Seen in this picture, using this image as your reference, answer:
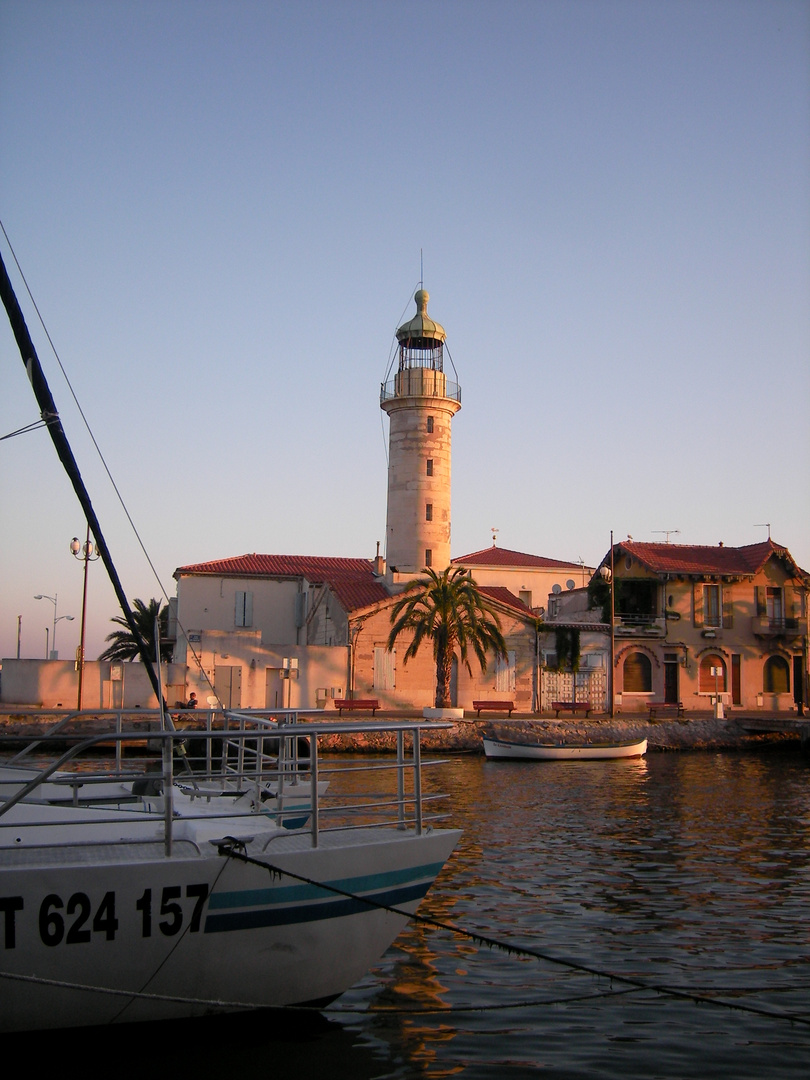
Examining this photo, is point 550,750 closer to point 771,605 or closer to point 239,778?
point 771,605

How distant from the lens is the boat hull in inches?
273

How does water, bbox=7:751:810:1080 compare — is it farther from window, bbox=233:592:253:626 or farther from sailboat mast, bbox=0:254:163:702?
window, bbox=233:592:253:626

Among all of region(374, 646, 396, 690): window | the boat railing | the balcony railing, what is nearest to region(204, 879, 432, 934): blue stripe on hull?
the boat railing

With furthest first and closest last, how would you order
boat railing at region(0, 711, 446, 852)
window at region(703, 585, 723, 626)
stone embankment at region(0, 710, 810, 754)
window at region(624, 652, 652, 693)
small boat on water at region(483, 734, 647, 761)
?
window at region(703, 585, 723, 626)
window at region(624, 652, 652, 693)
stone embankment at region(0, 710, 810, 754)
small boat on water at region(483, 734, 647, 761)
boat railing at region(0, 711, 446, 852)

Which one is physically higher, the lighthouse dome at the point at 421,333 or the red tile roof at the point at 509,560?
the lighthouse dome at the point at 421,333

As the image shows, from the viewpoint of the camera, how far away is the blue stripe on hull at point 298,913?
7461mm

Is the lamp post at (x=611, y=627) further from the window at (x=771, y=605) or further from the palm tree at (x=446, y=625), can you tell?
the window at (x=771, y=605)

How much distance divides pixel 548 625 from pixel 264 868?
41.8 meters

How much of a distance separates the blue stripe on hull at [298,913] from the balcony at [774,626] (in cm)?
4812

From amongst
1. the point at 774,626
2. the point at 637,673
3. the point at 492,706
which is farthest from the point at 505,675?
the point at 774,626

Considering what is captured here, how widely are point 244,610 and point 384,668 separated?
36.6 ft

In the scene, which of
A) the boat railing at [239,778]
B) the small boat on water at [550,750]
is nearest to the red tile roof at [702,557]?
the small boat on water at [550,750]

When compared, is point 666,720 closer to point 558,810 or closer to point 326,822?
point 558,810

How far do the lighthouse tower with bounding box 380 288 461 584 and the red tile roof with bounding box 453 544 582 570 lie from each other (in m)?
17.1
